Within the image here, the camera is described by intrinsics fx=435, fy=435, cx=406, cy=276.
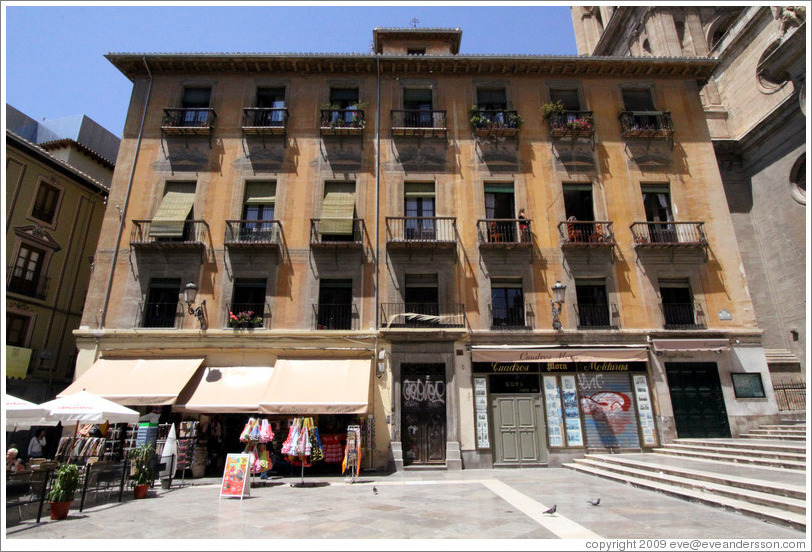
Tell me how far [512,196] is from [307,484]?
12693 millimetres

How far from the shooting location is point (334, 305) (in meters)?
15.9

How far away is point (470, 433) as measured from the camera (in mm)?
14695

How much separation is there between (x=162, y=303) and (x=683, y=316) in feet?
63.1

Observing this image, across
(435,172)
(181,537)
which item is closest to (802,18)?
(435,172)

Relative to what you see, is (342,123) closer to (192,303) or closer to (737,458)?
(192,303)

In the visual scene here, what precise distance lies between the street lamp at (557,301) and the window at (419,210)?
4.81 m

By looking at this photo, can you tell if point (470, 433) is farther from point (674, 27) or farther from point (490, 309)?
point (674, 27)

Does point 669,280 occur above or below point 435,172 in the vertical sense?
below

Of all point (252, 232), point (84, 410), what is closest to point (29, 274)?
point (252, 232)

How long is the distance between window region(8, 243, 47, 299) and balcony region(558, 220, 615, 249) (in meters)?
22.7

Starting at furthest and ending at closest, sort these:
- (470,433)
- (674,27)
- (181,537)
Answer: (674,27), (470,433), (181,537)

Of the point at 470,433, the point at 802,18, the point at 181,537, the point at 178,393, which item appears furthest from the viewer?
the point at 802,18

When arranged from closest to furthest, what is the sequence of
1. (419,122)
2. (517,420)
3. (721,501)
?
(721,501)
(517,420)
(419,122)

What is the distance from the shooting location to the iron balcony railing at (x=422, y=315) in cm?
1540
